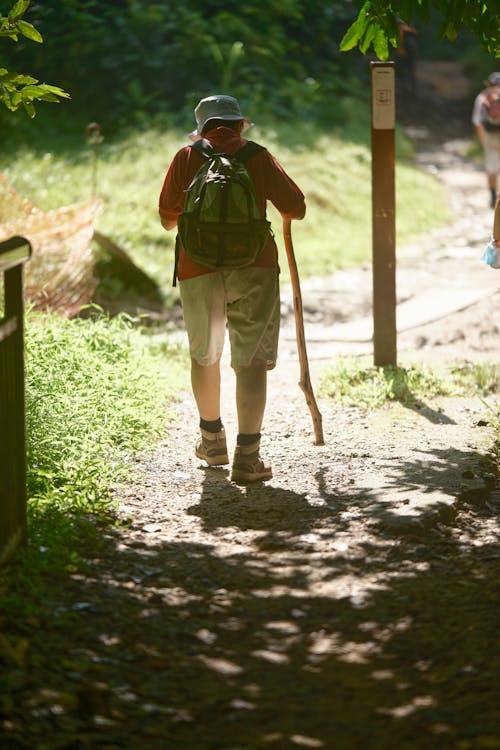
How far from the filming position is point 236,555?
4.80 meters

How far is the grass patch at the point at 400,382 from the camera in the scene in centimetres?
751

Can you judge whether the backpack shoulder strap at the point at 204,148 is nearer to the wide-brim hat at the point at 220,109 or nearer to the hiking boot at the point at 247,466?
the wide-brim hat at the point at 220,109

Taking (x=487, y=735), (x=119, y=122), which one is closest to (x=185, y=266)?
(x=487, y=735)

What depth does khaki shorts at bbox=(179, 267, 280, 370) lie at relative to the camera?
5.54 meters

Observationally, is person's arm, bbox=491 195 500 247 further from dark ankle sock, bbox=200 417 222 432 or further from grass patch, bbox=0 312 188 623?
grass patch, bbox=0 312 188 623

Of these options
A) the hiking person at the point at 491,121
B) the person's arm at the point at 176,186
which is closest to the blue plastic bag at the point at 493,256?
the person's arm at the point at 176,186

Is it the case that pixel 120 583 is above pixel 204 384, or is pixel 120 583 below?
below

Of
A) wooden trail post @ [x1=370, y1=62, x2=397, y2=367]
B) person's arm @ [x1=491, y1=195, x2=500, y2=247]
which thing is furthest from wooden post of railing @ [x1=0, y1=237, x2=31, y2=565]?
wooden trail post @ [x1=370, y1=62, x2=397, y2=367]

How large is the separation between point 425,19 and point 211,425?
2.33 metres

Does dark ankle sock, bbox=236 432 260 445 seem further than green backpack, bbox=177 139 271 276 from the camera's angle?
Yes

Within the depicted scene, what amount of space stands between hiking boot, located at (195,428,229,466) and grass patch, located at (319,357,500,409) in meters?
1.54

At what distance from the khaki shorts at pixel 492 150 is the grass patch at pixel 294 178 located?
3.32 ft

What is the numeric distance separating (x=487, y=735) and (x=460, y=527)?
1996 millimetres

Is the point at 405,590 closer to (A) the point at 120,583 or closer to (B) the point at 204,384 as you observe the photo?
(A) the point at 120,583
